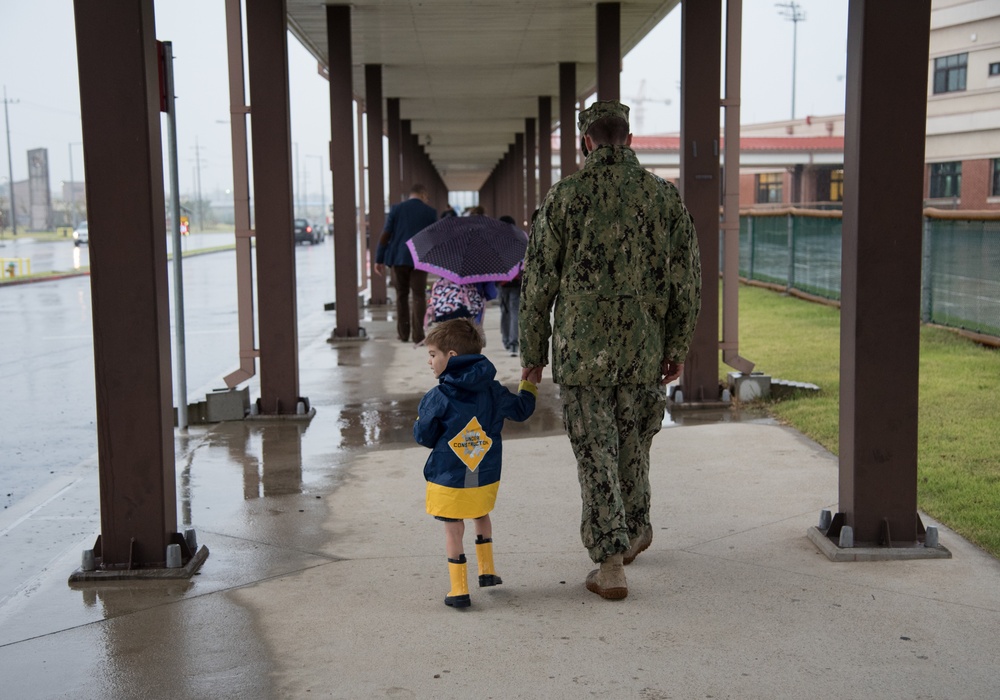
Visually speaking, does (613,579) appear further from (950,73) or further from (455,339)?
(950,73)

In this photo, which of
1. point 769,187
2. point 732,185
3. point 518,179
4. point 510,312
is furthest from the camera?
point 769,187

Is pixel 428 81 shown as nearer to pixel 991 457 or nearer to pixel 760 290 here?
pixel 760 290

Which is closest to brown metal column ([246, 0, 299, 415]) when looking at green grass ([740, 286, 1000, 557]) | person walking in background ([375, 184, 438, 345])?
person walking in background ([375, 184, 438, 345])

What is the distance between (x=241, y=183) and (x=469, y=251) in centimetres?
202

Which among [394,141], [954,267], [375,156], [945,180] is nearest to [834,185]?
[945,180]

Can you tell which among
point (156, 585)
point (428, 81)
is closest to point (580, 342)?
point (156, 585)

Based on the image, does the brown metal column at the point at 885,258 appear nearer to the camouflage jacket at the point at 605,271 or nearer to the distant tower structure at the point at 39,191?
the camouflage jacket at the point at 605,271

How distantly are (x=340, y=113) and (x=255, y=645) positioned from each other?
12314 millimetres

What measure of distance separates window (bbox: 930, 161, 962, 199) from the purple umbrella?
54410 millimetres

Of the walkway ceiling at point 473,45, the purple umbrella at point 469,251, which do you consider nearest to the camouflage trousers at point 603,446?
the purple umbrella at point 469,251

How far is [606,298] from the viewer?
4.60m

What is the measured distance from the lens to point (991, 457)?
23.9 feet

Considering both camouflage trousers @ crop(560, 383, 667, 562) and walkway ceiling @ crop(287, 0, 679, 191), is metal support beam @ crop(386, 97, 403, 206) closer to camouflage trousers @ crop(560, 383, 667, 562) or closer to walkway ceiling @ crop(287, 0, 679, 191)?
walkway ceiling @ crop(287, 0, 679, 191)

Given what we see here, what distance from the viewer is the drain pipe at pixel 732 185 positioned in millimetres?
9398
